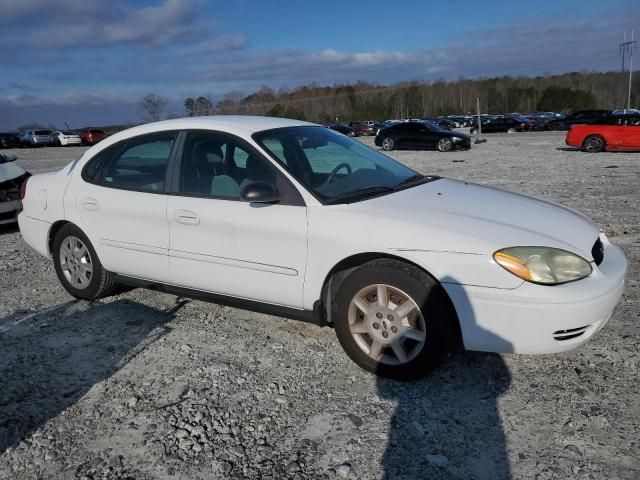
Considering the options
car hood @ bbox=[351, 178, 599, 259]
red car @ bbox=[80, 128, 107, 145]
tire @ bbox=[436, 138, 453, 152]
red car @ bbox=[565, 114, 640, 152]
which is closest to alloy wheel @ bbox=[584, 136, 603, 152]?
red car @ bbox=[565, 114, 640, 152]

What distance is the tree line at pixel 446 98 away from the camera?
305ft

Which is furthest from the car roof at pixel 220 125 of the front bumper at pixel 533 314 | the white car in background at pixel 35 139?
the white car in background at pixel 35 139

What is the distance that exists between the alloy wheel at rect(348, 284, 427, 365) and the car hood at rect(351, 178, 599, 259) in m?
0.32

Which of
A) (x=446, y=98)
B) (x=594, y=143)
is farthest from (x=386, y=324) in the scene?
(x=446, y=98)

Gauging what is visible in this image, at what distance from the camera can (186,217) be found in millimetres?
3885

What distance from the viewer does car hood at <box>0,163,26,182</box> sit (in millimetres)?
7934

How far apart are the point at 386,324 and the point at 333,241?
1.98 ft

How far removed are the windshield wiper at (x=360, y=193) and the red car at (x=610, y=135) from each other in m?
17.6

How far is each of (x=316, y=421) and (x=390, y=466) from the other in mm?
528

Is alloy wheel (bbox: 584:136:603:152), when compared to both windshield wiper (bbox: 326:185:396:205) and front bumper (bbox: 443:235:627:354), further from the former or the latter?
front bumper (bbox: 443:235:627:354)

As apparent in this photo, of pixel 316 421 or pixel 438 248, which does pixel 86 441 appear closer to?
pixel 316 421

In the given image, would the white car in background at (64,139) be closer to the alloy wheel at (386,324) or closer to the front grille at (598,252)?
the alloy wheel at (386,324)

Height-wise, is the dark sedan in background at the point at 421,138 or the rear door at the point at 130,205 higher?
the dark sedan in background at the point at 421,138

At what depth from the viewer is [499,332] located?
2.98 meters
